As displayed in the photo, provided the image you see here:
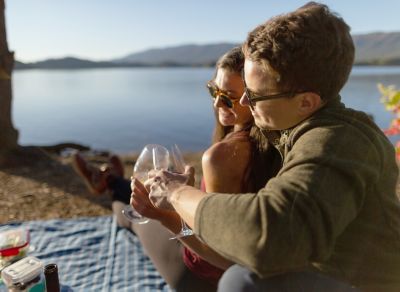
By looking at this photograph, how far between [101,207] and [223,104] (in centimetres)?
374

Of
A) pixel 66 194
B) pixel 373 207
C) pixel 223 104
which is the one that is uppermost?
pixel 223 104

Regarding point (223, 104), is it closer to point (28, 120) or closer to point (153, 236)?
point (153, 236)

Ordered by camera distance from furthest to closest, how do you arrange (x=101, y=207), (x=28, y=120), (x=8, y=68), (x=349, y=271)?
(x=28, y=120), (x=8, y=68), (x=101, y=207), (x=349, y=271)

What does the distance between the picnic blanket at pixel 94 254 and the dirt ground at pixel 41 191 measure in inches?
26.3

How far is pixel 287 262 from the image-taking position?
140 cm

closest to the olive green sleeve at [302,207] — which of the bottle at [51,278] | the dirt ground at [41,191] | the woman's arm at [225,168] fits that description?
the woman's arm at [225,168]

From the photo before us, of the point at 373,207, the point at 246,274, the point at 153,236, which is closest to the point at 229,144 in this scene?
the point at 246,274

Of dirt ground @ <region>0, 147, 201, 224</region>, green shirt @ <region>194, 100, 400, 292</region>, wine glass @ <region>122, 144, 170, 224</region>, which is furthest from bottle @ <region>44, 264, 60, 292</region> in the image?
dirt ground @ <region>0, 147, 201, 224</region>

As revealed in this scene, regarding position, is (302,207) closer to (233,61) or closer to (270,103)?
(270,103)

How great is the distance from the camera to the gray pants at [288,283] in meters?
1.73

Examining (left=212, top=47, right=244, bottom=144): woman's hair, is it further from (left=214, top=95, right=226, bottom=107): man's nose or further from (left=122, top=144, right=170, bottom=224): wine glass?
(left=122, top=144, right=170, bottom=224): wine glass

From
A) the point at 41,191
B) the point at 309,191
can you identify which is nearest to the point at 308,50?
the point at 309,191

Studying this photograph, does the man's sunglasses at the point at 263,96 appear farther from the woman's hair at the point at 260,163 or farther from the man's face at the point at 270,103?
the woman's hair at the point at 260,163

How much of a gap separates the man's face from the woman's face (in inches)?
32.6
